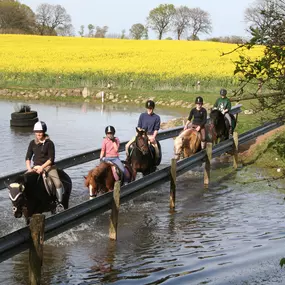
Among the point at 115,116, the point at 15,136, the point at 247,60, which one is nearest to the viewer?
the point at 247,60

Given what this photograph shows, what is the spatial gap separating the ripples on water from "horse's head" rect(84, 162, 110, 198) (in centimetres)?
63

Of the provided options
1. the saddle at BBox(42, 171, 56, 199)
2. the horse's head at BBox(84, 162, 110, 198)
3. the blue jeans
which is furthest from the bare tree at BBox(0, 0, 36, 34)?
the saddle at BBox(42, 171, 56, 199)

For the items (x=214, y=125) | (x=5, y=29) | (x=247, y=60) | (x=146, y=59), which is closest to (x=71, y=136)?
(x=214, y=125)

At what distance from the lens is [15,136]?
26125mm

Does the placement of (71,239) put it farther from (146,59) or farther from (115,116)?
(146,59)

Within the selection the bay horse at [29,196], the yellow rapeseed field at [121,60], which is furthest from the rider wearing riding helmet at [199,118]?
the yellow rapeseed field at [121,60]

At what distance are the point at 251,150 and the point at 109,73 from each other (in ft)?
94.2

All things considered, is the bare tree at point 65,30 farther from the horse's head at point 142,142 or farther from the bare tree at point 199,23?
the horse's head at point 142,142

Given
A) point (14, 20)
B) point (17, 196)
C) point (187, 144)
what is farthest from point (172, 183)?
point (14, 20)

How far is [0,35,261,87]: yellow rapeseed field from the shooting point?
4928 centimetres

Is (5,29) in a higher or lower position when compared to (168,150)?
higher

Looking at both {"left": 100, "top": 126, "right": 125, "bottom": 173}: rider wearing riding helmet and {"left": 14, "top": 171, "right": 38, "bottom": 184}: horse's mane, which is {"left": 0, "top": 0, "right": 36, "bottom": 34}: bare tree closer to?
{"left": 100, "top": 126, "right": 125, "bottom": 173}: rider wearing riding helmet

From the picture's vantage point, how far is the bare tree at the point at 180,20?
125375 millimetres

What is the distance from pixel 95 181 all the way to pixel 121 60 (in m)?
46.3
